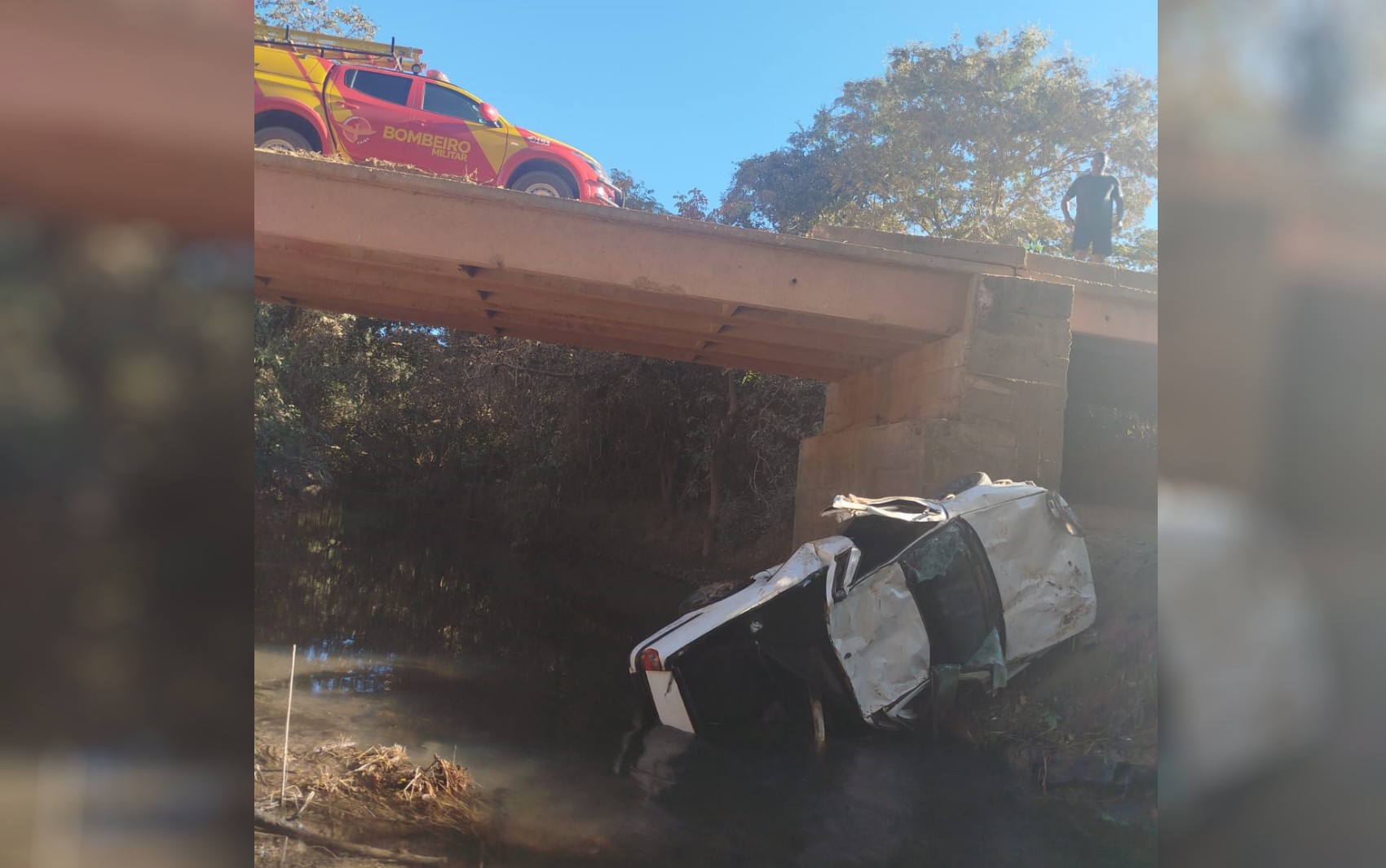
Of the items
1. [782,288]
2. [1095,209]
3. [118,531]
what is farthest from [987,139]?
[118,531]

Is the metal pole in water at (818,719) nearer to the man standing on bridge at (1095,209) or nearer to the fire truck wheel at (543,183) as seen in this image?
the man standing on bridge at (1095,209)

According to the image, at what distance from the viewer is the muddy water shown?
5578 mm

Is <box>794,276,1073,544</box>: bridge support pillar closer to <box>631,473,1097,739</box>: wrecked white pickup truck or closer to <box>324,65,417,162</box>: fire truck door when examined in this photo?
<box>631,473,1097,739</box>: wrecked white pickup truck

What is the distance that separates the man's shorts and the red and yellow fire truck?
5937 millimetres

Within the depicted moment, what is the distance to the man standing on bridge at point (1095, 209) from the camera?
10.7 metres

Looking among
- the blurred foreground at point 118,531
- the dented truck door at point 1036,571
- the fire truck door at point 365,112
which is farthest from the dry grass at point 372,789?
the fire truck door at point 365,112

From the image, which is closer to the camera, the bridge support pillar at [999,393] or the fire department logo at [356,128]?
the bridge support pillar at [999,393]

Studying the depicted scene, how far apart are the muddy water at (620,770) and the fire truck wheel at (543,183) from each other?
18.5 ft

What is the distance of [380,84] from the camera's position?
37.4ft

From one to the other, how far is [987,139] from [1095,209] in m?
11.9

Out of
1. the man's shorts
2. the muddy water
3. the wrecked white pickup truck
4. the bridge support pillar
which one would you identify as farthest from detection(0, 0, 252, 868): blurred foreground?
the man's shorts

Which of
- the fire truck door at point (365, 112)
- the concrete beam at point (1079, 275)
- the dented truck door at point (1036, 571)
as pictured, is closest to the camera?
the dented truck door at point (1036, 571)

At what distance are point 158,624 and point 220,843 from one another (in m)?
0.20

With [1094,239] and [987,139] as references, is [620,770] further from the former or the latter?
[987,139]
